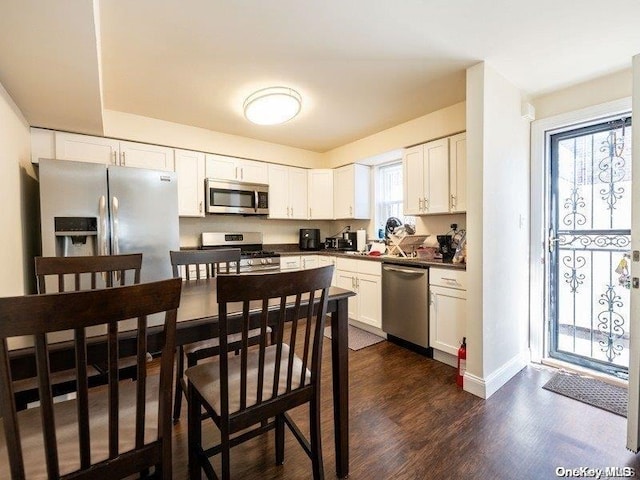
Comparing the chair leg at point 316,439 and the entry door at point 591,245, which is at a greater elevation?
Answer: the entry door at point 591,245


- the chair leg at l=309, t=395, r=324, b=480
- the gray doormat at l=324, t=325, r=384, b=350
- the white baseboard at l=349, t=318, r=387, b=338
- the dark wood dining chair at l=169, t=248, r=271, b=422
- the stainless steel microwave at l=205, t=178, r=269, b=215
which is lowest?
the gray doormat at l=324, t=325, r=384, b=350

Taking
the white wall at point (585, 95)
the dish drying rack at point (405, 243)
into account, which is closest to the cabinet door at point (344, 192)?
the dish drying rack at point (405, 243)

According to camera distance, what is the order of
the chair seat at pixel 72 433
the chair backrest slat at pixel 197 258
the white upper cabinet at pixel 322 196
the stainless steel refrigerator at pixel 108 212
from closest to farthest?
the chair seat at pixel 72 433, the chair backrest slat at pixel 197 258, the stainless steel refrigerator at pixel 108 212, the white upper cabinet at pixel 322 196

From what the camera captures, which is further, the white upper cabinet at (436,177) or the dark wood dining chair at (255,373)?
the white upper cabinet at (436,177)

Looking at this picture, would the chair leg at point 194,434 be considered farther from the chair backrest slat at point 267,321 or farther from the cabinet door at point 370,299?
the cabinet door at point 370,299

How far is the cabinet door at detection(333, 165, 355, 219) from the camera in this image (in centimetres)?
411

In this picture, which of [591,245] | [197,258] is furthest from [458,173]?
[197,258]

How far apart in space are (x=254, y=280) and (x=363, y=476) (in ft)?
3.93

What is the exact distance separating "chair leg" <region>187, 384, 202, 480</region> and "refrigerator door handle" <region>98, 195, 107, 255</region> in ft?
5.59

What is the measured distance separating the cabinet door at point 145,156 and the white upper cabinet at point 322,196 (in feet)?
6.09

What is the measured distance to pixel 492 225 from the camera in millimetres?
2240

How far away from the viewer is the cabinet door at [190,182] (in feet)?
11.0

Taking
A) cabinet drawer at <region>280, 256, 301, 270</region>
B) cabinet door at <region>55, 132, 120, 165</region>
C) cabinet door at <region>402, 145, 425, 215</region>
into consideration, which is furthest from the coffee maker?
cabinet door at <region>55, 132, 120, 165</region>

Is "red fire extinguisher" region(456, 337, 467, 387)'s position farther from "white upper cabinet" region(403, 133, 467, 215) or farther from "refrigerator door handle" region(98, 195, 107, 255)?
"refrigerator door handle" region(98, 195, 107, 255)
